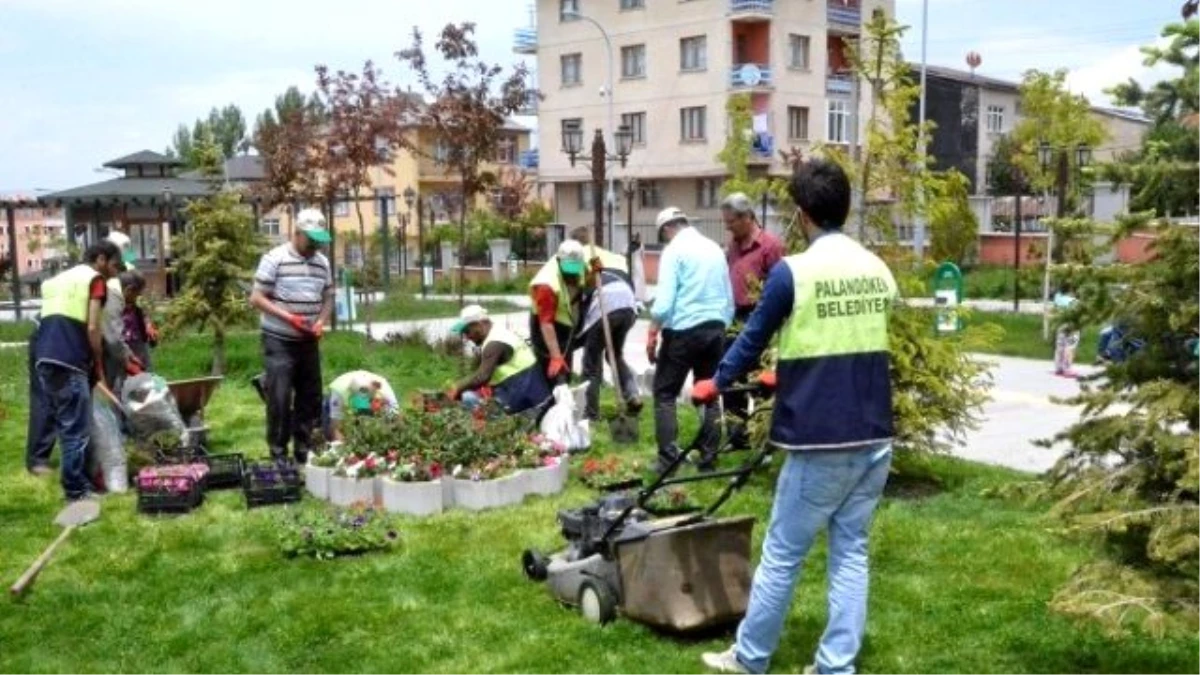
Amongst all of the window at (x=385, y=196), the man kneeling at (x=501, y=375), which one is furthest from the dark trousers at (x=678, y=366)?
the window at (x=385, y=196)

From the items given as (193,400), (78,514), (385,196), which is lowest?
(78,514)

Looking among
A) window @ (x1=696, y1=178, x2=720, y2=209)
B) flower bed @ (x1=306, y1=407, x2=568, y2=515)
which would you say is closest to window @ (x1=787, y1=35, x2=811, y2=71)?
window @ (x1=696, y1=178, x2=720, y2=209)

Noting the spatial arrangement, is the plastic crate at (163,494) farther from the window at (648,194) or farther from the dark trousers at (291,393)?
the window at (648,194)

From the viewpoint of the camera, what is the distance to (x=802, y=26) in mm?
42844

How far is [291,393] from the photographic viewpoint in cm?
834

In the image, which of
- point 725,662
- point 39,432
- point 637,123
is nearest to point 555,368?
point 39,432

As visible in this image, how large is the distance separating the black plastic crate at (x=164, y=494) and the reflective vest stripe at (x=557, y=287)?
9.25 feet

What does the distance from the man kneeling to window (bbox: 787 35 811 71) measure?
3585 centimetres

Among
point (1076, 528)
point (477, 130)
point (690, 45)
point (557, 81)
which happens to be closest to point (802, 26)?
point (690, 45)

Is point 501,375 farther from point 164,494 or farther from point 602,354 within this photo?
point 164,494

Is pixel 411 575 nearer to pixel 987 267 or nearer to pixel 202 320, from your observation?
pixel 202 320

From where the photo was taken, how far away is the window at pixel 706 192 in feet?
144

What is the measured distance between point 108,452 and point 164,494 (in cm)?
76

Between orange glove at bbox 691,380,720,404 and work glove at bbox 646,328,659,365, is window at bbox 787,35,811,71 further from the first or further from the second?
orange glove at bbox 691,380,720,404
